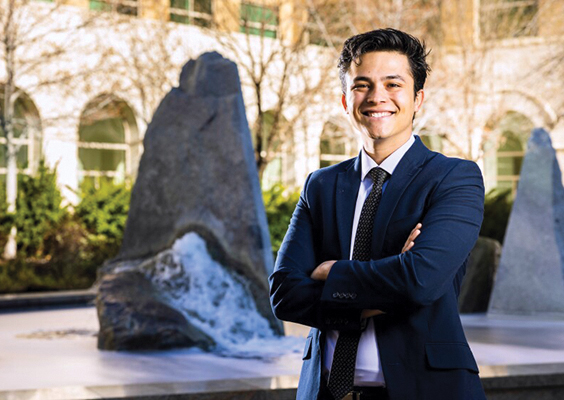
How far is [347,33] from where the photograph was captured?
22297 mm

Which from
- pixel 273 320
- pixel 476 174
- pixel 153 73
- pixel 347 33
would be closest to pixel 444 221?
pixel 476 174

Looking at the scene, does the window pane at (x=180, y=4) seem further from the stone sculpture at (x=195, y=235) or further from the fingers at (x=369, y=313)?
the fingers at (x=369, y=313)

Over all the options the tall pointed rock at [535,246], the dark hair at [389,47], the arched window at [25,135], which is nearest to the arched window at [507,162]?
the arched window at [25,135]

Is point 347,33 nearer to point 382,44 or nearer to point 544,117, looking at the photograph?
point 544,117

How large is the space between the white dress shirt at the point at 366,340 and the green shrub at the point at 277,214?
1374 centimetres

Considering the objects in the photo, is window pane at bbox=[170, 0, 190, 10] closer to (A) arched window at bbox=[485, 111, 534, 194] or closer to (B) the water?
(A) arched window at bbox=[485, 111, 534, 194]

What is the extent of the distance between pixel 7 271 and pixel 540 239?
838 centimetres

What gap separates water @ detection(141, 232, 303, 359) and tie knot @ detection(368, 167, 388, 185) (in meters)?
5.13

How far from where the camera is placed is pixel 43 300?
12.3 metres

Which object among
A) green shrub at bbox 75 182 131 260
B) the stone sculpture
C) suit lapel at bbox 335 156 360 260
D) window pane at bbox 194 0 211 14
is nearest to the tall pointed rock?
the stone sculpture

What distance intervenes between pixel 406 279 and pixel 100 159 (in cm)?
2374

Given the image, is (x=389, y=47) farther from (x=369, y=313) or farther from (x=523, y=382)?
(x=523, y=382)

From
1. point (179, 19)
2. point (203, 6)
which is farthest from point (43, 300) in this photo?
point (179, 19)

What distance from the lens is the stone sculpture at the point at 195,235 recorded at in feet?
26.0
